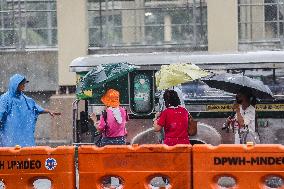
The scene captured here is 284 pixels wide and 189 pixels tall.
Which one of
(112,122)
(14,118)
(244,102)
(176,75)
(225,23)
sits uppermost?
(225,23)

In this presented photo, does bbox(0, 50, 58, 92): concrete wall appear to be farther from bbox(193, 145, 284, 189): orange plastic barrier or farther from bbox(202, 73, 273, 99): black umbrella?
bbox(193, 145, 284, 189): orange plastic barrier

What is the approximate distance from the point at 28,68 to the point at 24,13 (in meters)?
1.40

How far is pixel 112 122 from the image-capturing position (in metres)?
10.6

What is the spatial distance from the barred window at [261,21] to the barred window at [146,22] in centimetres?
96

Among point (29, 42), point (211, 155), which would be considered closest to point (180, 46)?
point (29, 42)

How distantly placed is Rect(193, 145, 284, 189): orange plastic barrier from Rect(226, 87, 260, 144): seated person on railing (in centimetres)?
213

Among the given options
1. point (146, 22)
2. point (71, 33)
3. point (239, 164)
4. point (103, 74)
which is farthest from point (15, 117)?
point (146, 22)

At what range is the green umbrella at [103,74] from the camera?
11.2 m

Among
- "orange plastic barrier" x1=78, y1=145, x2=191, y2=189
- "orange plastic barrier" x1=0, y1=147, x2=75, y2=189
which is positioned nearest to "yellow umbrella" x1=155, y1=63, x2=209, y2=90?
"orange plastic barrier" x1=78, y1=145, x2=191, y2=189

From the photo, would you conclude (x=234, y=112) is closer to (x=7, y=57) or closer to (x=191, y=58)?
(x=191, y=58)

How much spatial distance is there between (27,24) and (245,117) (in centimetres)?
927

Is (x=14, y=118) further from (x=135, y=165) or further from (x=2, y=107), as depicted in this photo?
(x=135, y=165)

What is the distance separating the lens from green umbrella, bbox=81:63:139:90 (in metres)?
11.2

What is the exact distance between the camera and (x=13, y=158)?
873cm
